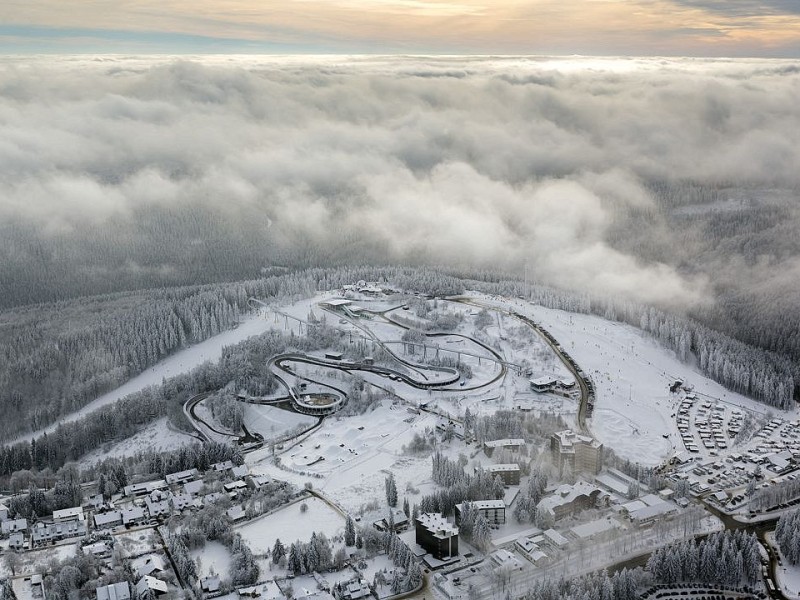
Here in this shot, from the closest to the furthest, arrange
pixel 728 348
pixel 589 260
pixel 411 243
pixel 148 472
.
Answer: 1. pixel 148 472
2. pixel 728 348
3. pixel 589 260
4. pixel 411 243

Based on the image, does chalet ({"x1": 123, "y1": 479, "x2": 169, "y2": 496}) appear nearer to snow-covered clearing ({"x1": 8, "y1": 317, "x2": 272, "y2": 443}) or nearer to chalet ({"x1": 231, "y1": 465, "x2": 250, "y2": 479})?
chalet ({"x1": 231, "y1": 465, "x2": 250, "y2": 479})

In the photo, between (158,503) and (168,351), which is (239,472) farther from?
(168,351)

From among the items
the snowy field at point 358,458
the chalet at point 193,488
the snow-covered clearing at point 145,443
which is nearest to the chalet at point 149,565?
the chalet at point 193,488

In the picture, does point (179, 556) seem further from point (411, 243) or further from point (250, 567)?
point (411, 243)

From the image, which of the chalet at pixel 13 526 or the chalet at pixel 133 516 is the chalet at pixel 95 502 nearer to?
the chalet at pixel 133 516

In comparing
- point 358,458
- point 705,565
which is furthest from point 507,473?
point 705,565

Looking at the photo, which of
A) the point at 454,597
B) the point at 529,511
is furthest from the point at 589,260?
the point at 454,597
